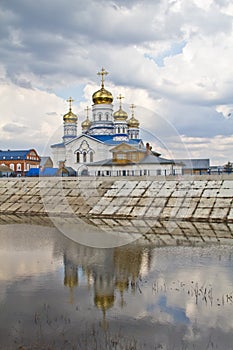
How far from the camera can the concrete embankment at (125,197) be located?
27.6 m

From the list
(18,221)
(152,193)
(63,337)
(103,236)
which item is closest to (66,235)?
(103,236)

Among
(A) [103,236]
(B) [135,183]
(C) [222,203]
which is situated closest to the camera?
(A) [103,236]

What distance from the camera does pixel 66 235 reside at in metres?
22.4

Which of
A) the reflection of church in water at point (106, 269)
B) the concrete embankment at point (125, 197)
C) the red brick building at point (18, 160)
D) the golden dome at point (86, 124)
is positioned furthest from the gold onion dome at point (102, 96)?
the reflection of church in water at point (106, 269)

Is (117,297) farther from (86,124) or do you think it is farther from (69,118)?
(86,124)

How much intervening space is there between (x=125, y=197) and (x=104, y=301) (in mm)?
20063

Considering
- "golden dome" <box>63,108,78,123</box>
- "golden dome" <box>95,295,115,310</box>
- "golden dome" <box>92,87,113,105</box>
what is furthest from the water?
"golden dome" <box>63,108,78,123</box>

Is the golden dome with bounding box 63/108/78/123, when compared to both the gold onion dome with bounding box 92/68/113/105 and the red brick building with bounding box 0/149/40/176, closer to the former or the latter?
the gold onion dome with bounding box 92/68/113/105

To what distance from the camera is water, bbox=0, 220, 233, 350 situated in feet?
29.6

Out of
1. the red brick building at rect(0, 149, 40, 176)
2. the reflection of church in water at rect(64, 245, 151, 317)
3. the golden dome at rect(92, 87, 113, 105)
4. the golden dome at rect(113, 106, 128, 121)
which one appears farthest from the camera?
the red brick building at rect(0, 149, 40, 176)

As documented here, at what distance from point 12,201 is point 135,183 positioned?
10.0 m

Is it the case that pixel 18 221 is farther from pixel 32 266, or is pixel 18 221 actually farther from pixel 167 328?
pixel 167 328

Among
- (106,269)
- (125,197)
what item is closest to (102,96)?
(125,197)

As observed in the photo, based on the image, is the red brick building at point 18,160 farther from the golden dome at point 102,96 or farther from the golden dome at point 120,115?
the golden dome at point 120,115
